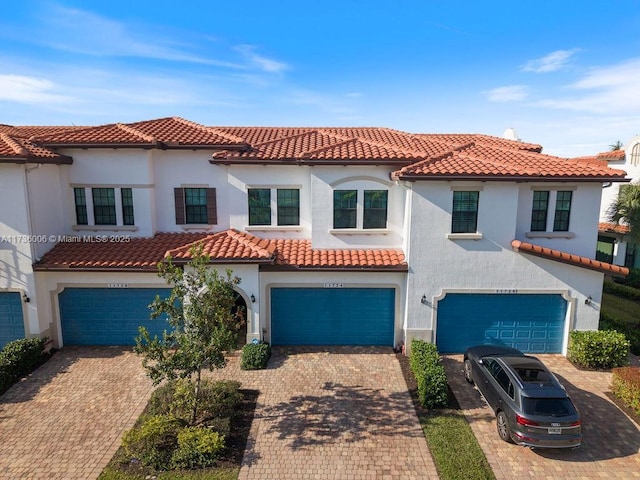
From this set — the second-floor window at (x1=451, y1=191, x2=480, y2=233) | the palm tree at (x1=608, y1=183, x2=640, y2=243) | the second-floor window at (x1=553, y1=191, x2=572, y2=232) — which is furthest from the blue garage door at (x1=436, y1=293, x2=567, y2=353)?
the palm tree at (x1=608, y1=183, x2=640, y2=243)

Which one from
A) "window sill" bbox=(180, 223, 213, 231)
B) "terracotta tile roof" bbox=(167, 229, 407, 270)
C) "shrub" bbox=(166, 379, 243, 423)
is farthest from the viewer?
"window sill" bbox=(180, 223, 213, 231)

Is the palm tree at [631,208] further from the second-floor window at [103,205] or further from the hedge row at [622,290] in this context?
the second-floor window at [103,205]

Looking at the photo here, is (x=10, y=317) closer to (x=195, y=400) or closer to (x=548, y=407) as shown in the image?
(x=195, y=400)

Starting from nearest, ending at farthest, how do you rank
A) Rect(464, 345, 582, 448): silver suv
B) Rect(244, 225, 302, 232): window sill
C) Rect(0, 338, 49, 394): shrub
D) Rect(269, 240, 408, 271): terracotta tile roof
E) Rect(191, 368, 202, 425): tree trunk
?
Rect(464, 345, 582, 448): silver suv, Rect(191, 368, 202, 425): tree trunk, Rect(0, 338, 49, 394): shrub, Rect(269, 240, 408, 271): terracotta tile roof, Rect(244, 225, 302, 232): window sill

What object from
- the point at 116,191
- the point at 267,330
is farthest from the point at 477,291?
the point at 116,191

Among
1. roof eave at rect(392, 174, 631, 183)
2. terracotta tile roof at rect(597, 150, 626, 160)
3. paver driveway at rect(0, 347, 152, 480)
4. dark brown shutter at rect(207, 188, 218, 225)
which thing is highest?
terracotta tile roof at rect(597, 150, 626, 160)

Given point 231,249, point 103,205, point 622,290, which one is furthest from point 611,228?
point 103,205

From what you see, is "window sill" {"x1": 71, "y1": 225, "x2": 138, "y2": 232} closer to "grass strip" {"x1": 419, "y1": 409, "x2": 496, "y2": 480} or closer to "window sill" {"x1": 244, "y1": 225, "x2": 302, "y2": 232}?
"window sill" {"x1": 244, "y1": 225, "x2": 302, "y2": 232}
